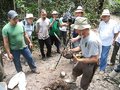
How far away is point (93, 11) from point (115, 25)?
7.35 meters

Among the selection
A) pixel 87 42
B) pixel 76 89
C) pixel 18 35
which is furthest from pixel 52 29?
pixel 87 42

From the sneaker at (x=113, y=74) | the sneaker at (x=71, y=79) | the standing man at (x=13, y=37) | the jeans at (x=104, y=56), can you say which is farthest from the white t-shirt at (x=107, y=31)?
the standing man at (x=13, y=37)

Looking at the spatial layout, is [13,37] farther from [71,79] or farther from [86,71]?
[86,71]

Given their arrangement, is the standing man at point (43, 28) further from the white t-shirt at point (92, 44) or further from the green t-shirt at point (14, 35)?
the white t-shirt at point (92, 44)

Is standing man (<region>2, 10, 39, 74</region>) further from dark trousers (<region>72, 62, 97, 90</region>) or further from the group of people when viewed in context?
dark trousers (<region>72, 62, 97, 90</region>)

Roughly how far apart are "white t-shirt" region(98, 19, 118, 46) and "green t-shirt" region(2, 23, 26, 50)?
2301 mm

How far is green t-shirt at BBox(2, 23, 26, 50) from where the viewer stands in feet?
19.3

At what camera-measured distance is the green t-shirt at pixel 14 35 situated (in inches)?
232

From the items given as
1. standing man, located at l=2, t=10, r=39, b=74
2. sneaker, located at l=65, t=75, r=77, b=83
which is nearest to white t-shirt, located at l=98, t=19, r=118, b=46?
sneaker, located at l=65, t=75, r=77, b=83

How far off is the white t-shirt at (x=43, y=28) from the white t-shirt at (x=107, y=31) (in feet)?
6.47

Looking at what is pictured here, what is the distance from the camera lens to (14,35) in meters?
5.98

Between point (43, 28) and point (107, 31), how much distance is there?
2.25 meters

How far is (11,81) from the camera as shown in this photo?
6266mm

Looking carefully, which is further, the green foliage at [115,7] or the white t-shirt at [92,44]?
the green foliage at [115,7]
